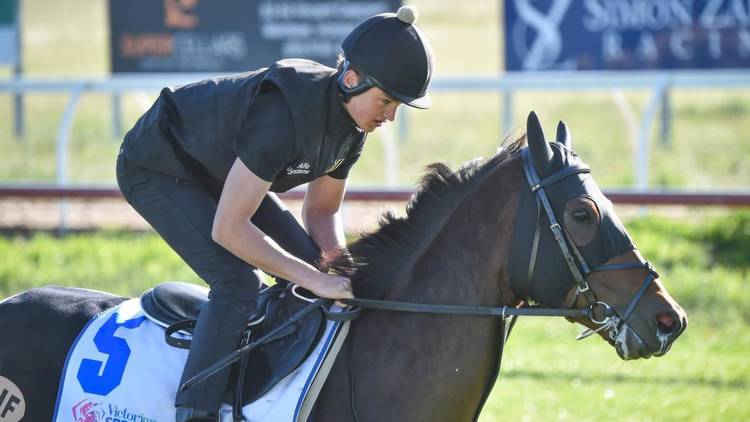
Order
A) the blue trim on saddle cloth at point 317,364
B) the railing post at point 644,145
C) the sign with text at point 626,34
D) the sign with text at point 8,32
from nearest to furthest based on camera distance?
the blue trim on saddle cloth at point 317,364 < the railing post at point 644,145 < the sign with text at point 626,34 < the sign with text at point 8,32

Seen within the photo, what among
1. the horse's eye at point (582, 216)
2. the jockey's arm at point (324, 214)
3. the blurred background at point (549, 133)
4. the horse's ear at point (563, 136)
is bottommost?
the blurred background at point (549, 133)

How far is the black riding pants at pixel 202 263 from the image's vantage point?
12.1 ft

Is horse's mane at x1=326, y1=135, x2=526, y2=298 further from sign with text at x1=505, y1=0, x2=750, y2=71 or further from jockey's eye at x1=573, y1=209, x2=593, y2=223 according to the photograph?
sign with text at x1=505, y1=0, x2=750, y2=71

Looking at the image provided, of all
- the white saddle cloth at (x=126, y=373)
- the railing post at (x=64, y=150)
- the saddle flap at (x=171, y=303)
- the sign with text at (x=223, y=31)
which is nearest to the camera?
the white saddle cloth at (x=126, y=373)

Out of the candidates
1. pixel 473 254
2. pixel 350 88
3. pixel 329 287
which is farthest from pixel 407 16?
pixel 329 287

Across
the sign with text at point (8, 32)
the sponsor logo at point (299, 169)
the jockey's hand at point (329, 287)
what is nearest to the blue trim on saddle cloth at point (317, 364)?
the jockey's hand at point (329, 287)

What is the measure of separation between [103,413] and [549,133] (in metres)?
15.3

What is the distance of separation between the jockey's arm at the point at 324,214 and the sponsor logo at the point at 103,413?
101 centimetres

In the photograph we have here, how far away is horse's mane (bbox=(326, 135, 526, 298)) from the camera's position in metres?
3.83

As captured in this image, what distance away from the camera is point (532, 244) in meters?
3.60

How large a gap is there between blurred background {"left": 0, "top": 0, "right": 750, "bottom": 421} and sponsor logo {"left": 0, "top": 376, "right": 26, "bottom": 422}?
3.34 metres

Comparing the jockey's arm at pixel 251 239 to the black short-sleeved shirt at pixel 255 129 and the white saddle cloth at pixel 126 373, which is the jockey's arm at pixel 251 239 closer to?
the black short-sleeved shirt at pixel 255 129

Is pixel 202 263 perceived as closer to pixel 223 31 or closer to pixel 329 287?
pixel 329 287

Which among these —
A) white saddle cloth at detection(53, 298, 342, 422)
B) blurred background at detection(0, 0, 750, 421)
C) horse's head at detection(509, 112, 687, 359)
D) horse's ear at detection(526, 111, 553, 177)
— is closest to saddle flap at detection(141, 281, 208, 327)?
white saddle cloth at detection(53, 298, 342, 422)
